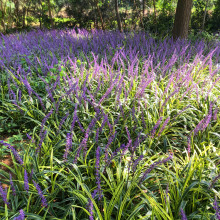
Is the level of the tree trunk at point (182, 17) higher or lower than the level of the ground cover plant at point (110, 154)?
higher

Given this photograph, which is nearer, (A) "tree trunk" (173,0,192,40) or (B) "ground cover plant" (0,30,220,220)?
(B) "ground cover plant" (0,30,220,220)

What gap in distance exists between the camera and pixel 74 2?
14266 mm

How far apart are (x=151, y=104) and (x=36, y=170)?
182 centimetres

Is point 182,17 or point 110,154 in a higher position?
point 182,17

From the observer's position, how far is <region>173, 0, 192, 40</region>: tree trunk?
21.6 feet

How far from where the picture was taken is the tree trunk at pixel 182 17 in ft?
21.6

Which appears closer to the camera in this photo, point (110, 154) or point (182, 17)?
point (110, 154)

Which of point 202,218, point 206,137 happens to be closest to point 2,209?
point 202,218

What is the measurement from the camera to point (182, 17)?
678 centimetres

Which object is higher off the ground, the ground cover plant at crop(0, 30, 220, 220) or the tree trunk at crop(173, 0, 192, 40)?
the tree trunk at crop(173, 0, 192, 40)

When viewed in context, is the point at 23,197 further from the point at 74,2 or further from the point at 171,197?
the point at 74,2

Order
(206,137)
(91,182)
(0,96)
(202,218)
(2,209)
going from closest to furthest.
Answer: (202,218) < (2,209) < (91,182) < (206,137) < (0,96)

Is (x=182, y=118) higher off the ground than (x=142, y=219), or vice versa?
(x=182, y=118)

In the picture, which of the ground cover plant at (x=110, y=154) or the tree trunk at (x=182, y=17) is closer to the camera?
the ground cover plant at (x=110, y=154)
